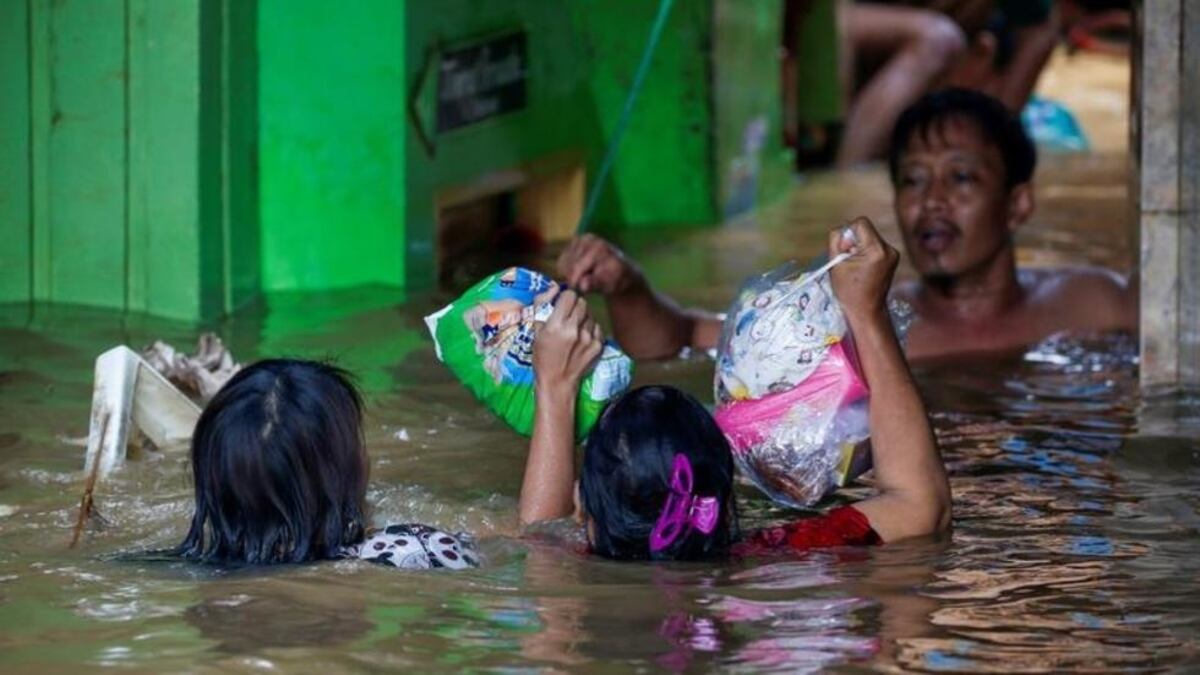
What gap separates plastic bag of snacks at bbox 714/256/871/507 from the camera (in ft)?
14.5

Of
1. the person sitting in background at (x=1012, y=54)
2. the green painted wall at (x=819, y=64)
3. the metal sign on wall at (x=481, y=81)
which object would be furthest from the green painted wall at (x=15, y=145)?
the person sitting in background at (x=1012, y=54)

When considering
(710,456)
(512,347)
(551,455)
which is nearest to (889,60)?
(512,347)

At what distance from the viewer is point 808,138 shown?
1270 cm

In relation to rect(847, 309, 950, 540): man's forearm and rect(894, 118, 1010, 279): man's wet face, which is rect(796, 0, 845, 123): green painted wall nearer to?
rect(894, 118, 1010, 279): man's wet face

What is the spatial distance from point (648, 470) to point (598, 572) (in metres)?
0.24

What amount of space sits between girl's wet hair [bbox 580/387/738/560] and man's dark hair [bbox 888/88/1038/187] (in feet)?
8.48

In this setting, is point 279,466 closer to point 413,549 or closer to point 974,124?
point 413,549

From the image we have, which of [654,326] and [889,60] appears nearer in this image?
[654,326]

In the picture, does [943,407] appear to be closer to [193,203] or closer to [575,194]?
[193,203]

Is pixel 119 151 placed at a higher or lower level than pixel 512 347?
higher

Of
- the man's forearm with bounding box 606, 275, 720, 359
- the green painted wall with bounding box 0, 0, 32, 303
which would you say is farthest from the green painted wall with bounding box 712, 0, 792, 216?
the green painted wall with bounding box 0, 0, 32, 303

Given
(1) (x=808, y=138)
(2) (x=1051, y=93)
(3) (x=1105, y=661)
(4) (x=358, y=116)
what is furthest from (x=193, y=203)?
(2) (x=1051, y=93)

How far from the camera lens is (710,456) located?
161 inches

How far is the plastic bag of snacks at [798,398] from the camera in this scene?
4.43 metres
